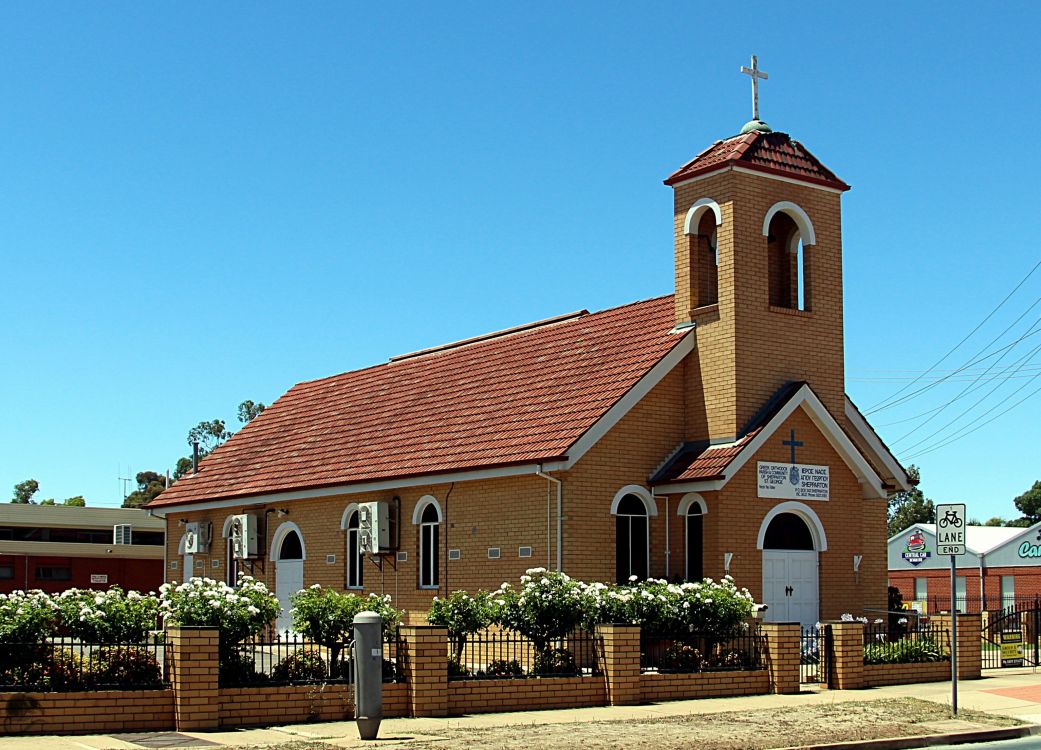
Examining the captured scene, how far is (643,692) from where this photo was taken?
Result: 65.0 ft

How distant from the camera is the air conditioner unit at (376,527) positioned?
28.8 metres

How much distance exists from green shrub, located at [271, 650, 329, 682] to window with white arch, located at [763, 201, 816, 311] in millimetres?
13366

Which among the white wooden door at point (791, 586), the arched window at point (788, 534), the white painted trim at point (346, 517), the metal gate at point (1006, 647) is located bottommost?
the metal gate at point (1006, 647)

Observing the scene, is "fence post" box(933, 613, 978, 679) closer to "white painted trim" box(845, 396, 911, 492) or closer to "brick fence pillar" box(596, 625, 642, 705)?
"white painted trim" box(845, 396, 911, 492)

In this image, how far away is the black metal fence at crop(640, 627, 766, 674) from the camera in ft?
68.6

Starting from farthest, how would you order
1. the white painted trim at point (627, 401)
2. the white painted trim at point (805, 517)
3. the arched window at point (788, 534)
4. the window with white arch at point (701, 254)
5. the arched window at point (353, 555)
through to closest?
the arched window at point (353, 555) → the window with white arch at point (701, 254) → the arched window at point (788, 534) → the white painted trim at point (805, 517) → the white painted trim at point (627, 401)

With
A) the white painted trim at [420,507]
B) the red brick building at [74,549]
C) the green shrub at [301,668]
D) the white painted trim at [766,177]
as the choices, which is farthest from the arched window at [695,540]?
the red brick building at [74,549]

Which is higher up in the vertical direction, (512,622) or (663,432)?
(663,432)

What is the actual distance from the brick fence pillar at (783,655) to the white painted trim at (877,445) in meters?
8.55

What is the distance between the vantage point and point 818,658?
23.0m

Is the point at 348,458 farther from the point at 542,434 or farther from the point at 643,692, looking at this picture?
the point at 643,692

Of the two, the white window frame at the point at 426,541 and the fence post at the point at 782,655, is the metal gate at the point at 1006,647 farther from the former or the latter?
the white window frame at the point at 426,541

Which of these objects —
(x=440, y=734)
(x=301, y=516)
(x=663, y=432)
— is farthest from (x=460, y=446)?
(x=440, y=734)

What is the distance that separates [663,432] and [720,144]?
234 inches
